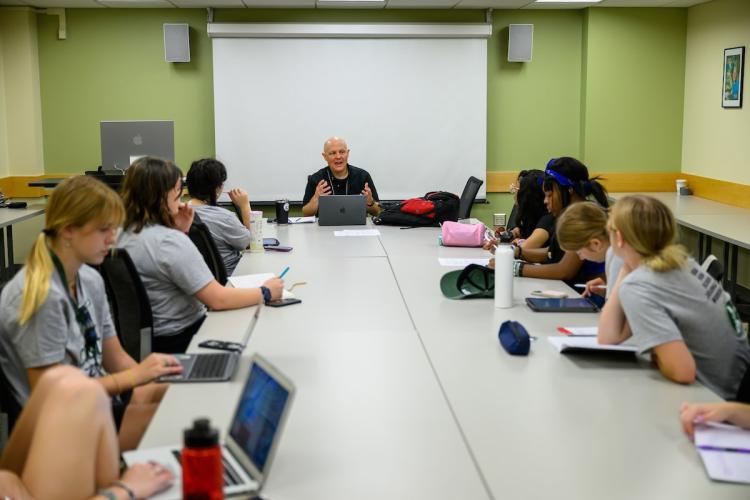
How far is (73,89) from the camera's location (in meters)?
7.70

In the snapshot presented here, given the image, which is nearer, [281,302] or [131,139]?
[281,302]

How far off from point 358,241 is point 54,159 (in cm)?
387

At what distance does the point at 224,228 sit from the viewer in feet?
14.7

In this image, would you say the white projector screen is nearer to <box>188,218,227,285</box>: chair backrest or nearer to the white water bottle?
<box>188,218,227,285</box>: chair backrest

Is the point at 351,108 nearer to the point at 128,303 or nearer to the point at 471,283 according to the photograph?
the point at 471,283

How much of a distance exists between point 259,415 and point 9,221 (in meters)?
4.70

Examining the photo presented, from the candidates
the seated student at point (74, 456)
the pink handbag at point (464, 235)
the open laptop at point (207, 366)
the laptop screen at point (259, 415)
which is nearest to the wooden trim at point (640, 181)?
the pink handbag at point (464, 235)

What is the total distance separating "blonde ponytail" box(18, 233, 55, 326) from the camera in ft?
6.89

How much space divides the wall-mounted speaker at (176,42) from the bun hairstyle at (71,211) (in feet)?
17.9

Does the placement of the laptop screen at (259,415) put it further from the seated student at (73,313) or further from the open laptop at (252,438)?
the seated student at (73,313)

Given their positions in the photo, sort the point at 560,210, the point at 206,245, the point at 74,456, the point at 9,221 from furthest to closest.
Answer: the point at 9,221 → the point at 560,210 → the point at 206,245 → the point at 74,456

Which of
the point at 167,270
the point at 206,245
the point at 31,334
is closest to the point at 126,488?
the point at 31,334

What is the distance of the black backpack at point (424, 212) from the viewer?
5.85 meters

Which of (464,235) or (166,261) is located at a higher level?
(166,261)
